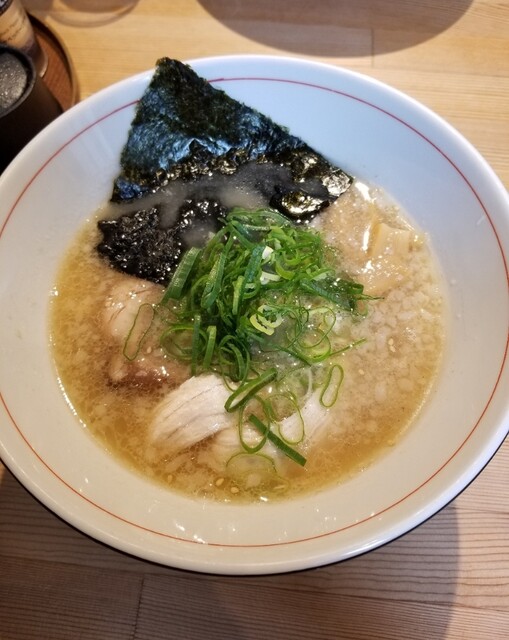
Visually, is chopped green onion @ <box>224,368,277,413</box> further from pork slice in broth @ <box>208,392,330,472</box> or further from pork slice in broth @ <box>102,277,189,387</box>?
pork slice in broth @ <box>102,277,189,387</box>

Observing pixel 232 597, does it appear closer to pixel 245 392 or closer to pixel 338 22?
pixel 245 392

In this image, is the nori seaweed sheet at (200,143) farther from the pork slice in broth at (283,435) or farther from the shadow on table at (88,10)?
the shadow on table at (88,10)

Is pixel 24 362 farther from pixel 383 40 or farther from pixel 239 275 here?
pixel 383 40

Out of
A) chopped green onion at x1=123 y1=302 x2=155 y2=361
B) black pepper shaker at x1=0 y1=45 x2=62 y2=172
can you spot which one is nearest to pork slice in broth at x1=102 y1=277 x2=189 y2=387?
chopped green onion at x1=123 y1=302 x2=155 y2=361

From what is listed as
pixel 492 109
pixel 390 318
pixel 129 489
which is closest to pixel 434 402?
pixel 390 318

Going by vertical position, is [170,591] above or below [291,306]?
below

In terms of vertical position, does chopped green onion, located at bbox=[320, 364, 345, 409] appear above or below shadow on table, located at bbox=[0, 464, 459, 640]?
above

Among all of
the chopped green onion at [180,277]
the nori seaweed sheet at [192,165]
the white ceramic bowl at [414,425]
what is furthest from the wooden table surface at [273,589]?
the nori seaweed sheet at [192,165]
